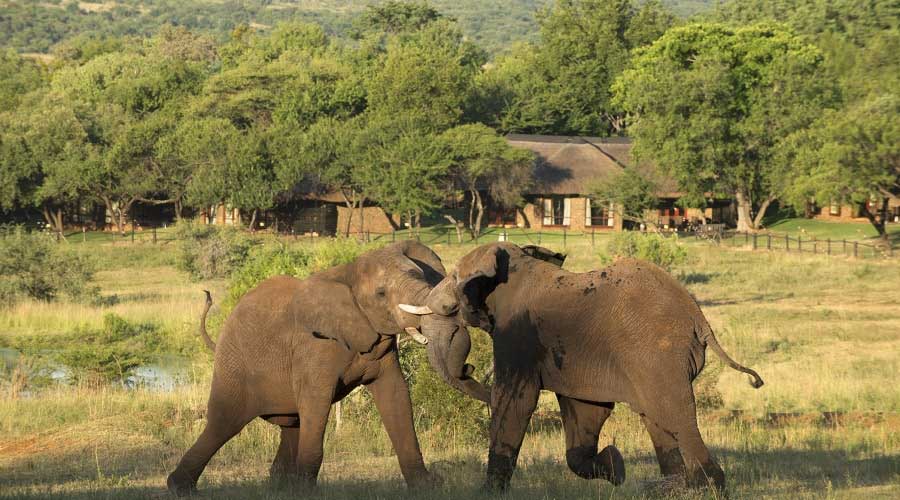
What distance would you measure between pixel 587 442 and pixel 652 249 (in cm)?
3106

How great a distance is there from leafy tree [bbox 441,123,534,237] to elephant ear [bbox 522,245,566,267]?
50462 mm

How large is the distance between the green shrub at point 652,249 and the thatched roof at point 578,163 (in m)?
20.8

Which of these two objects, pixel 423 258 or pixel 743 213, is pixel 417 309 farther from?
pixel 743 213

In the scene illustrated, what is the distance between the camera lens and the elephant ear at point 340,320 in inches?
388

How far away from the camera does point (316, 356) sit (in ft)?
32.4

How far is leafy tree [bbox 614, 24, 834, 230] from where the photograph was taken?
6034 cm

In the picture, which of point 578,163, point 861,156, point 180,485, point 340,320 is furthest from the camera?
point 578,163

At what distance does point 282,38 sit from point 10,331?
84.2 meters

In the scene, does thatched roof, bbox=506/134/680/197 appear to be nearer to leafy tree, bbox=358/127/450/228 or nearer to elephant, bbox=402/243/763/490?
leafy tree, bbox=358/127/450/228

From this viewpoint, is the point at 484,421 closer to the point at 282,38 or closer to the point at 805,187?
the point at 805,187

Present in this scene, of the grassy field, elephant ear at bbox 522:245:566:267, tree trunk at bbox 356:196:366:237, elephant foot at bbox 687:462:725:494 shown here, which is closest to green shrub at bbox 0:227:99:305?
the grassy field

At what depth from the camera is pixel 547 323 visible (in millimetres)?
9469

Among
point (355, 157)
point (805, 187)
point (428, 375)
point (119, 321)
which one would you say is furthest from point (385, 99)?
point (428, 375)

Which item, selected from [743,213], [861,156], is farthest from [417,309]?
[743,213]
